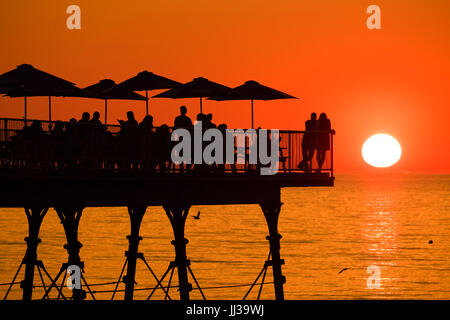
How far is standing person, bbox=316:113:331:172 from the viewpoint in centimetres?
3375

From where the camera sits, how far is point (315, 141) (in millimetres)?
33594

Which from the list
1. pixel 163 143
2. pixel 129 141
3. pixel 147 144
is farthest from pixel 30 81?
pixel 163 143

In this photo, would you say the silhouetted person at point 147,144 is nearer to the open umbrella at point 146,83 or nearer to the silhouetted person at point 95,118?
the silhouetted person at point 95,118

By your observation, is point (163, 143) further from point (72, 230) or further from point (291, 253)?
point (291, 253)

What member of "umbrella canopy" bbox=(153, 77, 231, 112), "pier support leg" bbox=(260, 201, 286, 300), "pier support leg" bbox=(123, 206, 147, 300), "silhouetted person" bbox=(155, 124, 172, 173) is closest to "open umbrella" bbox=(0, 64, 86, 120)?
"umbrella canopy" bbox=(153, 77, 231, 112)

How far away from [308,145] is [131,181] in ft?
20.4

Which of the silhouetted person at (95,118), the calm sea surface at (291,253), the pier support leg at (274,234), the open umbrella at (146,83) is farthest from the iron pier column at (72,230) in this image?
the calm sea surface at (291,253)

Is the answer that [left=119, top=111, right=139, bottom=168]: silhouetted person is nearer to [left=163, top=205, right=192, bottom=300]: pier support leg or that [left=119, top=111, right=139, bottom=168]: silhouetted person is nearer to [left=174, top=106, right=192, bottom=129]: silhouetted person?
[left=174, top=106, right=192, bottom=129]: silhouetted person

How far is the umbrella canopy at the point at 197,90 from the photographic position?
32.4 meters

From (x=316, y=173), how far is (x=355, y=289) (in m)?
47.7

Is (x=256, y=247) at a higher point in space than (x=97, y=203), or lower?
Answer: lower

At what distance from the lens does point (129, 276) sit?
3516 centimetres

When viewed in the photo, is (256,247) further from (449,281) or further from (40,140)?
(40,140)
